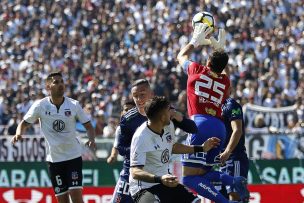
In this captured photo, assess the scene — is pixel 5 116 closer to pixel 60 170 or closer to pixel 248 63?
pixel 248 63

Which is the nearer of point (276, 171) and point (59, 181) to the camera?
point (59, 181)

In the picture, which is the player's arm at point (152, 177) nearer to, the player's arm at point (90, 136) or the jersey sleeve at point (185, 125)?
the jersey sleeve at point (185, 125)

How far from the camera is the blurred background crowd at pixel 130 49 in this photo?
102 ft

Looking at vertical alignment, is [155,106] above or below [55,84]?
below

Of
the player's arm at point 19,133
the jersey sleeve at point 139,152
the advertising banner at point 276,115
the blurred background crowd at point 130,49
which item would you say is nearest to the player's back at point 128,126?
the jersey sleeve at point 139,152

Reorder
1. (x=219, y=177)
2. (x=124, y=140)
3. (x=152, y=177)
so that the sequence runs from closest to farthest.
Answer: (x=152, y=177) → (x=124, y=140) → (x=219, y=177)

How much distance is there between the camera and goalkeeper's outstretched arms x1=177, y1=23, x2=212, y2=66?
14.6m

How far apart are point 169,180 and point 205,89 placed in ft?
10.4

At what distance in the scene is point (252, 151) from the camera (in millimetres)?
24297

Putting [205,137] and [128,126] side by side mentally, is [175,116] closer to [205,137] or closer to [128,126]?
[128,126]

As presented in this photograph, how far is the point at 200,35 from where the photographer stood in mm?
14773

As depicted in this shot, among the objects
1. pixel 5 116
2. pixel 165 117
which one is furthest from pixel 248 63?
pixel 165 117

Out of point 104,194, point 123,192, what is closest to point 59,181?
point 123,192

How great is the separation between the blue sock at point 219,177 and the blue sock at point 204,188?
11cm
